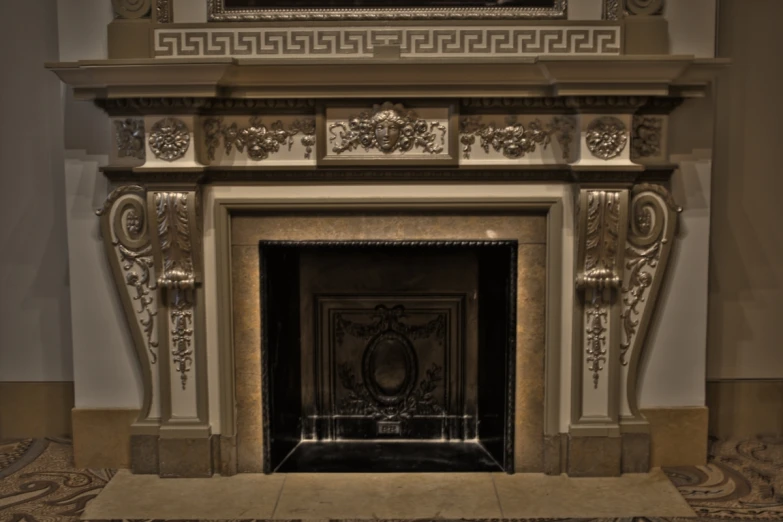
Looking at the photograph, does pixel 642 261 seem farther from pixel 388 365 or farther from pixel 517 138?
pixel 388 365

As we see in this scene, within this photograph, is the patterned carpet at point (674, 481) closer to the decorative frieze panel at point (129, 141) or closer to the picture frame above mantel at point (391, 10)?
the decorative frieze panel at point (129, 141)

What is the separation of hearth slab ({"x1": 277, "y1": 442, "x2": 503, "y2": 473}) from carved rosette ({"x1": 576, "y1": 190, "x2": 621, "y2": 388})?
0.63 metres

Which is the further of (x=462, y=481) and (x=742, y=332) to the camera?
(x=742, y=332)

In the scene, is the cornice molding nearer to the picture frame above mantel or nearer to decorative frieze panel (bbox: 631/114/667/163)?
decorative frieze panel (bbox: 631/114/667/163)

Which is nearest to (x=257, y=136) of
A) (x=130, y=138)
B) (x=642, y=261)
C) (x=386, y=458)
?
(x=130, y=138)

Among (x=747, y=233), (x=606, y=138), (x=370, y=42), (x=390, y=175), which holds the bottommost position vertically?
(x=747, y=233)

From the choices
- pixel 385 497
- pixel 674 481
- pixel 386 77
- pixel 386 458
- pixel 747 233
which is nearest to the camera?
pixel 386 77

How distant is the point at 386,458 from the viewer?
11.1ft

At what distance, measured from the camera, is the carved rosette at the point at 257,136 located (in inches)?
120

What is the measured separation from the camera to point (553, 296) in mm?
3135

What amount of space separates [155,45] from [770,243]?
2670mm

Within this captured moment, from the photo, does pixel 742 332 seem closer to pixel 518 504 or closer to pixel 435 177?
pixel 518 504

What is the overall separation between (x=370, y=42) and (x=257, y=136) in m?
0.55

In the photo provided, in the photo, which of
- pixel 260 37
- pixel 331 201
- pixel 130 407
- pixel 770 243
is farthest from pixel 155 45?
pixel 770 243
